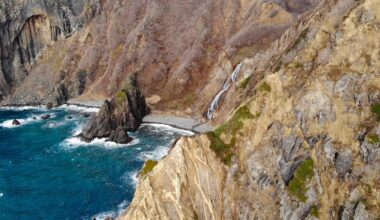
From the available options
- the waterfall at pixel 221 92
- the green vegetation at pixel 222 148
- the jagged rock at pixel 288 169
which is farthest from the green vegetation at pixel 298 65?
the waterfall at pixel 221 92

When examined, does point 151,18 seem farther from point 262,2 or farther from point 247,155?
point 247,155

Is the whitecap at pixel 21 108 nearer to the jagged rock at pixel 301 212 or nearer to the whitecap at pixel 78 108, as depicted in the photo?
the whitecap at pixel 78 108

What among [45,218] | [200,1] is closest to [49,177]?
[45,218]

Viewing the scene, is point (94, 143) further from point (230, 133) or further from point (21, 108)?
point (230, 133)

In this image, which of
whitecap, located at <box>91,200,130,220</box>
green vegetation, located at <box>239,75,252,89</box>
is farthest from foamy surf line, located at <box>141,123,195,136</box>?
whitecap, located at <box>91,200,130,220</box>

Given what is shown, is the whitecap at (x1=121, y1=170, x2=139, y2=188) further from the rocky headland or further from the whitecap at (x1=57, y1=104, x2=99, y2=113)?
the whitecap at (x1=57, y1=104, x2=99, y2=113)

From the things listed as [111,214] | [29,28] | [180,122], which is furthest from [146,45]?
[111,214]

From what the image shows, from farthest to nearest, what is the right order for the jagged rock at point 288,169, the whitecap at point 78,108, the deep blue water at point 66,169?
the whitecap at point 78,108, the deep blue water at point 66,169, the jagged rock at point 288,169
